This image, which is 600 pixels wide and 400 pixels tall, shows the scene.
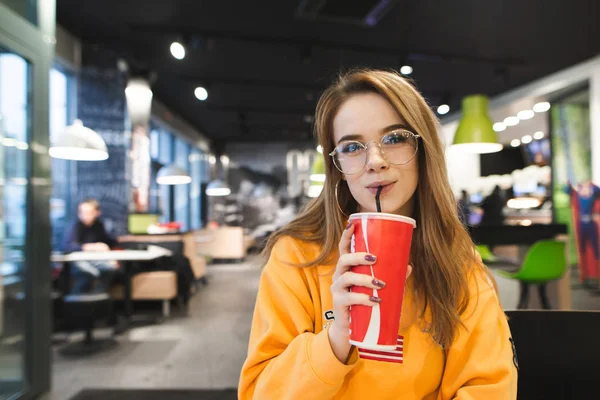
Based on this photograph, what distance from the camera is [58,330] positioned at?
4.62 metres

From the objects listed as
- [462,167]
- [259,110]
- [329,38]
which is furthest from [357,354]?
[462,167]

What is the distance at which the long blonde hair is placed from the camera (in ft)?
2.92

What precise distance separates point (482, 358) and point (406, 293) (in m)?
0.20

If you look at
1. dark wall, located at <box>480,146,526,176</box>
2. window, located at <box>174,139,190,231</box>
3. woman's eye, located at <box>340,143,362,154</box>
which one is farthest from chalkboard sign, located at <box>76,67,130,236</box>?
dark wall, located at <box>480,146,526,176</box>

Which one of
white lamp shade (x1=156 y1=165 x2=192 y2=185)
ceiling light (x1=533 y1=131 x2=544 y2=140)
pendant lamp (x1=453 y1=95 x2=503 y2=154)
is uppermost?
ceiling light (x1=533 y1=131 x2=544 y2=140)

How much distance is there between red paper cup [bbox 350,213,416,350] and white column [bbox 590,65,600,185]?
7015 millimetres

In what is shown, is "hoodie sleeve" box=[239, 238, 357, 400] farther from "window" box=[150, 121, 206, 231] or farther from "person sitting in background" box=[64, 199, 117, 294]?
"window" box=[150, 121, 206, 231]

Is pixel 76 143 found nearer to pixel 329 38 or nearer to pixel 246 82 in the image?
pixel 329 38

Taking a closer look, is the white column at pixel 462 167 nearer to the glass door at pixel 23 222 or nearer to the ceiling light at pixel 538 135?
the ceiling light at pixel 538 135

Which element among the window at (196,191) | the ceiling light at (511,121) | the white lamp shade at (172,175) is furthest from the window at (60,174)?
the ceiling light at (511,121)

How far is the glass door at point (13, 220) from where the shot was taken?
2850 mm

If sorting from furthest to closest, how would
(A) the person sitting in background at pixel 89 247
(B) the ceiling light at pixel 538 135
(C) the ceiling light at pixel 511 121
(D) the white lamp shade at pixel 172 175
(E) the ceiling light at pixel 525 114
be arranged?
(C) the ceiling light at pixel 511 121 → (B) the ceiling light at pixel 538 135 → (E) the ceiling light at pixel 525 114 → (D) the white lamp shade at pixel 172 175 → (A) the person sitting in background at pixel 89 247

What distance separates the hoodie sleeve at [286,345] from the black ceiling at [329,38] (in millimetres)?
3188

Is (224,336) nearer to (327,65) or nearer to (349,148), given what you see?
(349,148)
